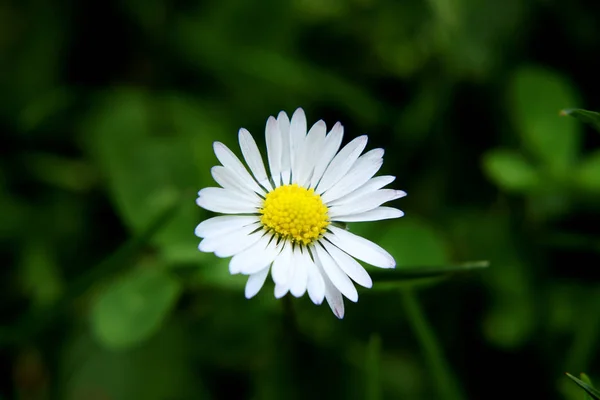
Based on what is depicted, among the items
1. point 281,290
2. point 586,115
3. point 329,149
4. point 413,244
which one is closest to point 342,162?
point 329,149

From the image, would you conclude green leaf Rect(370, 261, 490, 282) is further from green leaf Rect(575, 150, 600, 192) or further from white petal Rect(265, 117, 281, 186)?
green leaf Rect(575, 150, 600, 192)

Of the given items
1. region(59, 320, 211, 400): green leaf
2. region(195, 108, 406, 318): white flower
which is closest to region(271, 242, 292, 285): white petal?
region(195, 108, 406, 318): white flower

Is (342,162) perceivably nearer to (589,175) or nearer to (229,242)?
(229,242)

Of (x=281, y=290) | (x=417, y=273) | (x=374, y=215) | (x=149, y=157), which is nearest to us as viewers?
(x=281, y=290)

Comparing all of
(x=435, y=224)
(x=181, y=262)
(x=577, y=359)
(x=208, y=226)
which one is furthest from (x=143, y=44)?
(x=577, y=359)

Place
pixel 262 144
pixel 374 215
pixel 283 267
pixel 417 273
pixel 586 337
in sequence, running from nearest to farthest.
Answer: pixel 283 267, pixel 374 215, pixel 417 273, pixel 586 337, pixel 262 144

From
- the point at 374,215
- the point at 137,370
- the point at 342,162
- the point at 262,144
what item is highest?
the point at 262,144

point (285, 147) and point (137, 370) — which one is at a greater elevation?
point (285, 147)
